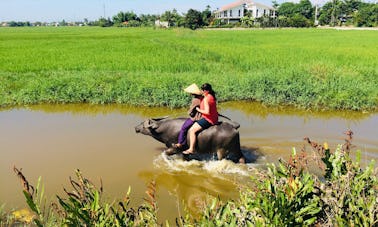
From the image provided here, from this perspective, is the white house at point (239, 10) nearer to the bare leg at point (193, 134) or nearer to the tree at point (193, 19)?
the tree at point (193, 19)

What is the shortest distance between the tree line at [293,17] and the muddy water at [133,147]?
48.5m

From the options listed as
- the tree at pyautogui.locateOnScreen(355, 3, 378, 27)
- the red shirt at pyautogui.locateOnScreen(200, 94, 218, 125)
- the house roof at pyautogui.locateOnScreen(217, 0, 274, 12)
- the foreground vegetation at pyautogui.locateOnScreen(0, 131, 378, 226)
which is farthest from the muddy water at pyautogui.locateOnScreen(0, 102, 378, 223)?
the house roof at pyautogui.locateOnScreen(217, 0, 274, 12)

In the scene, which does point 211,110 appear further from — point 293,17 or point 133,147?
point 293,17

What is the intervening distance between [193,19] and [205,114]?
2099 inches

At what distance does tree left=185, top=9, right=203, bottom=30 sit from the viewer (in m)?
56.4

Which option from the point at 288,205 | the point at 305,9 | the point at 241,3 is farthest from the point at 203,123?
the point at 305,9

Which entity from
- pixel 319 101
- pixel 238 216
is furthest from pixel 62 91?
pixel 238 216

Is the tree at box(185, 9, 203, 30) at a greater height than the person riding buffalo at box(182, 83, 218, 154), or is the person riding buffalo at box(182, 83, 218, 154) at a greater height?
the tree at box(185, 9, 203, 30)

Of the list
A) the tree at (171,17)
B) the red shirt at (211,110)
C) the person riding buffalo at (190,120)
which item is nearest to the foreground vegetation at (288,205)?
the red shirt at (211,110)

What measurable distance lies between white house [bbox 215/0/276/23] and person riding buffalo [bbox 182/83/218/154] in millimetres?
64009

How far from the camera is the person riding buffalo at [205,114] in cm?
525

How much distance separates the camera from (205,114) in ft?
17.6

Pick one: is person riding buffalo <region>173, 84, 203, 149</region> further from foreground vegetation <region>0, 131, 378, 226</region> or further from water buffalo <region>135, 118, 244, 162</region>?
foreground vegetation <region>0, 131, 378, 226</region>

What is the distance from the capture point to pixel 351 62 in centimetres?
1407
